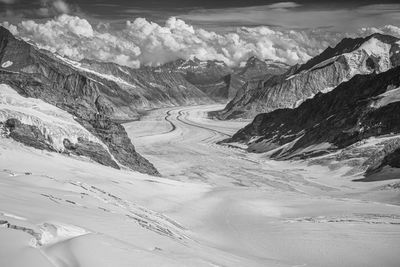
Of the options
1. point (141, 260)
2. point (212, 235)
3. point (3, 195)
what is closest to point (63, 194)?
point (3, 195)

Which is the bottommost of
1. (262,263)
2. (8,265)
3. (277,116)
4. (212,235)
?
(277,116)

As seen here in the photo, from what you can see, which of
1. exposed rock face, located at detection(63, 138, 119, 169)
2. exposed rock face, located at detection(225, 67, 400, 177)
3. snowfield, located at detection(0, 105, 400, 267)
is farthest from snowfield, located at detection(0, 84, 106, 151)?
exposed rock face, located at detection(225, 67, 400, 177)

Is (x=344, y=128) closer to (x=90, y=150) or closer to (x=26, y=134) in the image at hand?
(x=90, y=150)

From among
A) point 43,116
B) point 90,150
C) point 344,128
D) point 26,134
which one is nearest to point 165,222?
point 26,134

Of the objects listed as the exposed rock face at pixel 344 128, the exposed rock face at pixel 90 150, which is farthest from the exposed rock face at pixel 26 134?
the exposed rock face at pixel 344 128

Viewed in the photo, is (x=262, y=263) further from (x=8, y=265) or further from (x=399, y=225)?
(x=8, y=265)

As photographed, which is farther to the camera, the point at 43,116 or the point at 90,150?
the point at 90,150
